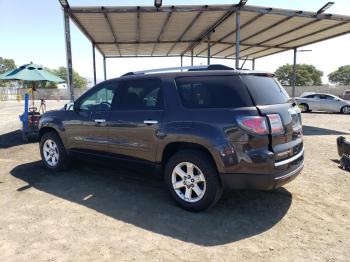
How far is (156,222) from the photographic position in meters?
3.87

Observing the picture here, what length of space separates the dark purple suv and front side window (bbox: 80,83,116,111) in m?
0.03

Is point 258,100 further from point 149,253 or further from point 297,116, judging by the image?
point 149,253

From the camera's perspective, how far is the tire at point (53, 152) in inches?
233

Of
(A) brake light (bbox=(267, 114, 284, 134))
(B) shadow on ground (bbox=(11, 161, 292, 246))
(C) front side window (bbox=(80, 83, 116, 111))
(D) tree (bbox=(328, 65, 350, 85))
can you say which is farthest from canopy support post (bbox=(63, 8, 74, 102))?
(D) tree (bbox=(328, 65, 350, 85))

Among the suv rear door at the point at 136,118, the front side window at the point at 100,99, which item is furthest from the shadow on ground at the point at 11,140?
the suv rear door at the point at 136,118

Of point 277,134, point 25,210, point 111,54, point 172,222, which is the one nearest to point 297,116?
point 277,134

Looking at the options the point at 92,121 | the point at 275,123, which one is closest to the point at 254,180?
the point at 275,123

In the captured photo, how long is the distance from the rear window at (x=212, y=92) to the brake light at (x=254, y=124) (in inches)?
7.7

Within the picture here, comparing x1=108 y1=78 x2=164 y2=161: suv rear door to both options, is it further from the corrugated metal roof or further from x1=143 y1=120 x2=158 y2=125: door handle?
the corrugated metal roof

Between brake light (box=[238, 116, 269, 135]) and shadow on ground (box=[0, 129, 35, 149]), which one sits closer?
brake light (box=[238, 116, 269, 135])

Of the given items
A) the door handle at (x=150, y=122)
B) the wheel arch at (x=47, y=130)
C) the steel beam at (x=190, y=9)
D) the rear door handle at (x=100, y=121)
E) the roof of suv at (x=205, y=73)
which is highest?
the steel beam at (x=190, y=9)

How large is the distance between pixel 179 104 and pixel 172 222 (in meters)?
1.55

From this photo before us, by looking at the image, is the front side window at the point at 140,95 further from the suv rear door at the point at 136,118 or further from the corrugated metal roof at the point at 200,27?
the corrugated metal roof at the point at 200,27

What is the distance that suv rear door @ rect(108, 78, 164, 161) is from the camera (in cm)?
443
